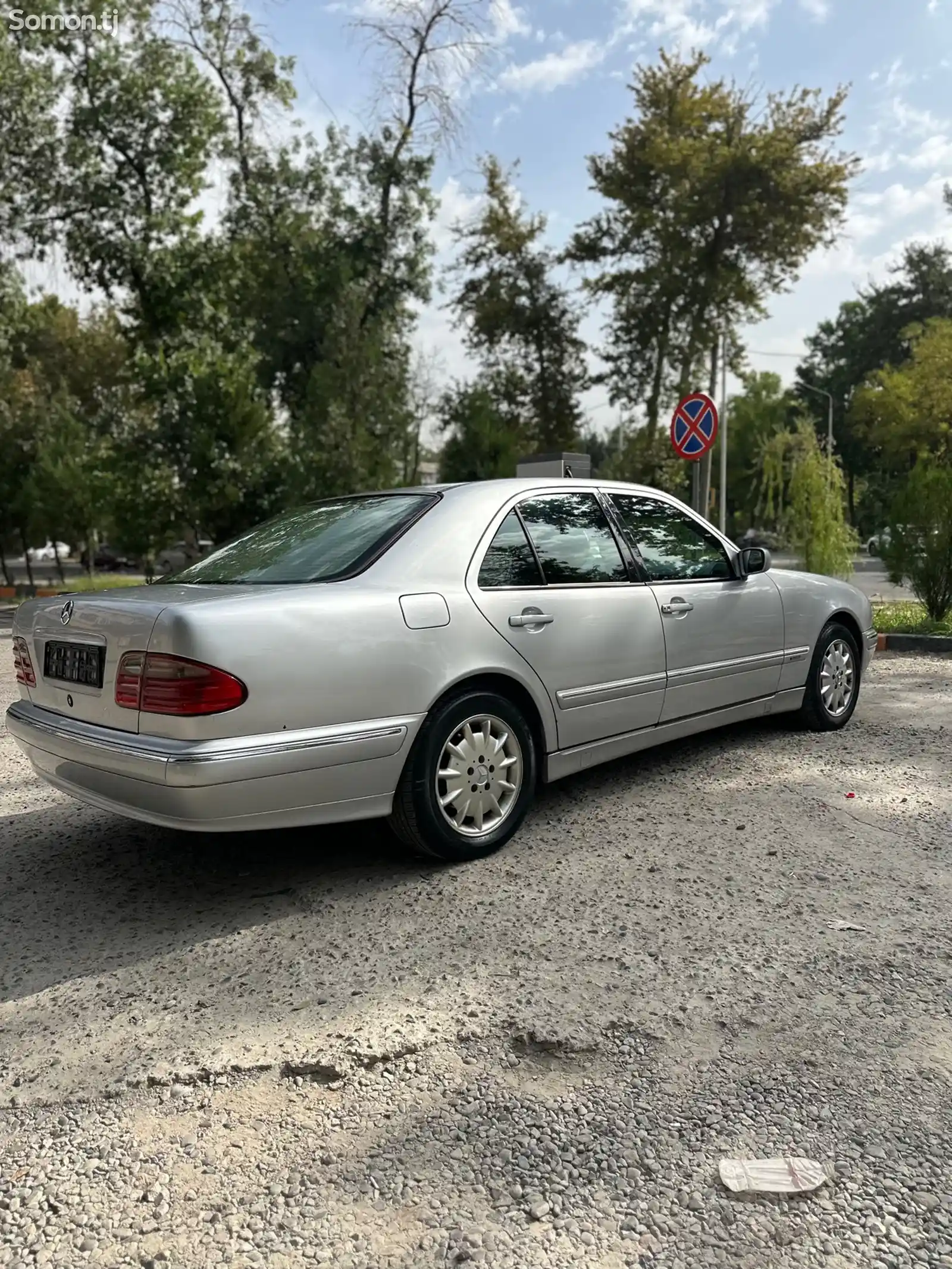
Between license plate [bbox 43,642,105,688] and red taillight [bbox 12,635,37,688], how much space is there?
15cm

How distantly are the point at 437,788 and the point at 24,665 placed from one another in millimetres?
1770

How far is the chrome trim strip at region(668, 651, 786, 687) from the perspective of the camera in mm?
4855

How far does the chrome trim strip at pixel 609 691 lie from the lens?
4.26 m

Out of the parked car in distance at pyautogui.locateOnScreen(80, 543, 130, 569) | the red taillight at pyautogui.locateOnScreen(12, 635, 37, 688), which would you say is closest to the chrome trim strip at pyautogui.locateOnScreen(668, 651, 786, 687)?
the red taillight at pyautogui.locateOnScreen(12, 635, 37, 688)

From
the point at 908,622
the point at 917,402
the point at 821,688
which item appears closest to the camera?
the point at 821,688

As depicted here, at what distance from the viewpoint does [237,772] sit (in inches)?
126

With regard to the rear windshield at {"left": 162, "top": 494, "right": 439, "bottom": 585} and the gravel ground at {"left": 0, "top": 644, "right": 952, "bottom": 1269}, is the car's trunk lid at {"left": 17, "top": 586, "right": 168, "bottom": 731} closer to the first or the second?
the rear windshield at {"left": 162, "top": 494, "right": 439, "bottom": 585}

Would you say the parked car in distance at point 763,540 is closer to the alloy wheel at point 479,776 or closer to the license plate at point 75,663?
the alloy wheel at point 479,776

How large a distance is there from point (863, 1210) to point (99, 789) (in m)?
2.67

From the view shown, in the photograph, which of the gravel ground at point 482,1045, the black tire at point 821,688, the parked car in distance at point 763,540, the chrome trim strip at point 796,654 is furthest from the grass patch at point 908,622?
the gravel ground at point 482,1045

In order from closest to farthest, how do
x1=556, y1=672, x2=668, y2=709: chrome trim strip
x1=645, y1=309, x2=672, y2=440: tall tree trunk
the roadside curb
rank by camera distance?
x1=556, y1=672, x2=668, y2=709: chrome trim strip
the roadside curb
x1=645, y1=309, x2=672, y2=440: tall tree trunk

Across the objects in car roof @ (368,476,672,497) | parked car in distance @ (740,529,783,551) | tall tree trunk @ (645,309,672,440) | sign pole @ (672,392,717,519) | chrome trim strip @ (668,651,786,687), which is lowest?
chrome trim strip @ (668,651,786,687)

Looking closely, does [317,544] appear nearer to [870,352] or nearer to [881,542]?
[881,542]

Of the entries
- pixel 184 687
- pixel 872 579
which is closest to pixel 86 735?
pixel 184 687
